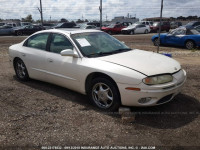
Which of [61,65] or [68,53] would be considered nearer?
[68,53]

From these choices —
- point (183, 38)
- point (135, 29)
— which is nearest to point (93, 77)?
point (183, 38)

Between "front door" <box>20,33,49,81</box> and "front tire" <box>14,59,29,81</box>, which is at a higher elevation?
"front door" <box>20,33,49,81</box>

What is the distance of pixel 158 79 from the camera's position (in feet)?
11.9

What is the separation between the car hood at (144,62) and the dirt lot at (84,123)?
81 centimetres

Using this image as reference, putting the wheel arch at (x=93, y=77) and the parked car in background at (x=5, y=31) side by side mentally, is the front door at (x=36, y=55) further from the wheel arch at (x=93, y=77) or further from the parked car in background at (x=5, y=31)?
the parked car in background at (x=5, y=31)

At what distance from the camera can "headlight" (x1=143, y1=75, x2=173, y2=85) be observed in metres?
3.57

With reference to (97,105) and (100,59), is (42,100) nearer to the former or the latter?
(97,105)

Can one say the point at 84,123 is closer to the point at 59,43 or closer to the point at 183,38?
the point at 59,43

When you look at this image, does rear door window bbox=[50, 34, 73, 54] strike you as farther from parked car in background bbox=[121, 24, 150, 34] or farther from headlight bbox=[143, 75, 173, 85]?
parked car in background bbox=[121, 24, 150, 34]

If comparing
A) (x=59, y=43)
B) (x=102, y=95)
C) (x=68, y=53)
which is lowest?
(x=102, y=95)

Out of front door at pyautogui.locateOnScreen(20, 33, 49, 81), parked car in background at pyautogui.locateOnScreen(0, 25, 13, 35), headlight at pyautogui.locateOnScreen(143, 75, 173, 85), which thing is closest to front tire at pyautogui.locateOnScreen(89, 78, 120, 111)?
headlight at pyautogui.locateOnScreen(143, 75, 173, 85)

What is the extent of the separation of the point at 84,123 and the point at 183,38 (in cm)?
1068

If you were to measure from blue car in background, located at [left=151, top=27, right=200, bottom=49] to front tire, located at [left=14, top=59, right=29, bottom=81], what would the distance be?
32.2ft

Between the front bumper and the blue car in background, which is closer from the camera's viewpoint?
the front bumper
